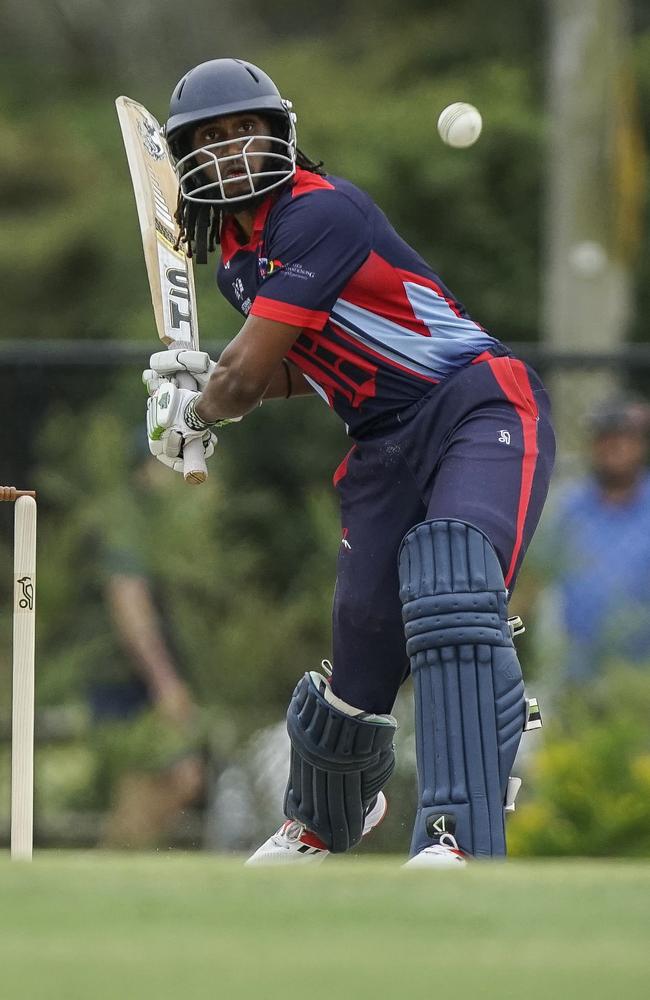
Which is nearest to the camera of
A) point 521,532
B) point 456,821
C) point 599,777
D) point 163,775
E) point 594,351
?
A: point 456,821

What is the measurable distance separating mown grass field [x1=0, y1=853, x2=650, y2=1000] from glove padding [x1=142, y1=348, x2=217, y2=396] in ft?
6.11

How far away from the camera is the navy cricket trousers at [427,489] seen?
14.4ft

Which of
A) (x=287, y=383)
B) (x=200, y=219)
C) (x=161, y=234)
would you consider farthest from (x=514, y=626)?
(x=161, y=234)

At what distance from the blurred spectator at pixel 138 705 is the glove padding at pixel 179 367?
8.29 feet

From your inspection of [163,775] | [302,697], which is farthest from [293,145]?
[163,775]

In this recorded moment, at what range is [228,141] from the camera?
4539 mm

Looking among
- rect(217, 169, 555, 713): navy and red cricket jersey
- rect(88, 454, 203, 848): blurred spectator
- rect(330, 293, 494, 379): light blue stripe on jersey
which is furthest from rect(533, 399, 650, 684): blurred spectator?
rect(330, 293, 494, 379): light blue stripe on jersey

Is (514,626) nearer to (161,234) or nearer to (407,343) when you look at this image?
(407,343)

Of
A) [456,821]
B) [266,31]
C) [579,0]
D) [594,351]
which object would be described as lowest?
[456,821]

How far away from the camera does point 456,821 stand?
4062 millimetres

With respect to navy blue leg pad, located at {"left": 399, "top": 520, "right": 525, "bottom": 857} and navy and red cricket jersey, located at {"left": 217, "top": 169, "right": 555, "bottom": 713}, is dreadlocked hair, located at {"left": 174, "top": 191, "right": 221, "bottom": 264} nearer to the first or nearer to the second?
navy and red cricket jersey, located at {"left": 217, "top": 169, "right": 555, "bottom": 713}

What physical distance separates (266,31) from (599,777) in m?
13.4

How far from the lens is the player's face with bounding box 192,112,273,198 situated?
14.9 ft

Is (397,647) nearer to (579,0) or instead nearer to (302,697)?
(302,697)
